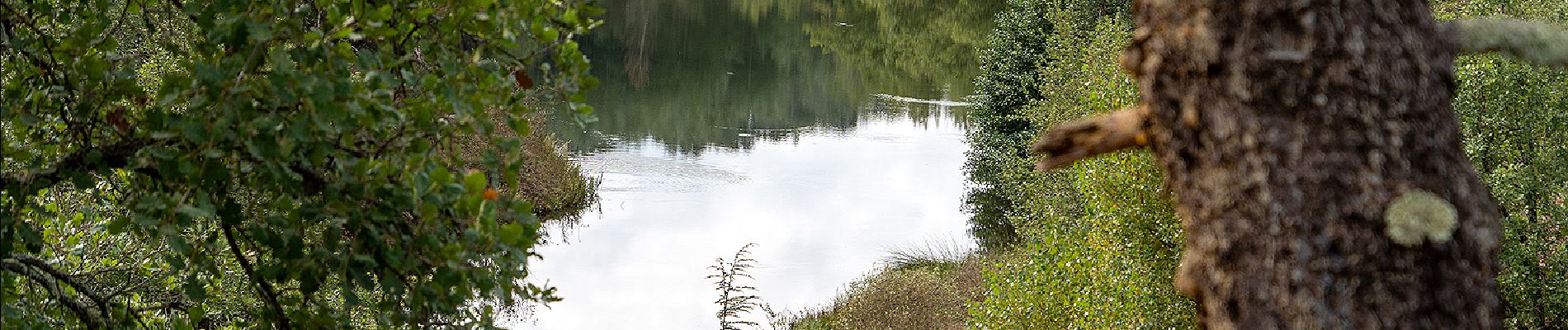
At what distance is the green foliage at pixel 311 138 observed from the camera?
245 centimetres

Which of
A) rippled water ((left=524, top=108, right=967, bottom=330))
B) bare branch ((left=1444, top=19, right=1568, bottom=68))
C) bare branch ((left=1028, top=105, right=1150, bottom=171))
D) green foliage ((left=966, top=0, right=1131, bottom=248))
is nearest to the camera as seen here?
bare branch ((left=1444, top=19, right=1568, bottom=68))

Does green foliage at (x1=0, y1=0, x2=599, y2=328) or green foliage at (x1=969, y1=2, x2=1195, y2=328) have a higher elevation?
green foliage at (x1=0, y1=0, x2=599, y2=328)

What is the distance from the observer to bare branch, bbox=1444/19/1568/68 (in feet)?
13.1

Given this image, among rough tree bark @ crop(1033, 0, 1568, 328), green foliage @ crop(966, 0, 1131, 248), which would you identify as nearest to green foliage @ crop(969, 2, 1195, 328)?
green foliage @ crop(966, 0, 1131, 248)

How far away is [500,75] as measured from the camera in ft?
9.32

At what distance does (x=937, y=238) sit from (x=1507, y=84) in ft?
42.4

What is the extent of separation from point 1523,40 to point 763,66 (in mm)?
47622

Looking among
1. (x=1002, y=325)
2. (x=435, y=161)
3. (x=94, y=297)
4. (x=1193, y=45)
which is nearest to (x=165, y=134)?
(x=435, y=161)

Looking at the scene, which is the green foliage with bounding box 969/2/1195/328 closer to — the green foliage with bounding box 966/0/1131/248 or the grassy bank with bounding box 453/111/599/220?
the green foliage with bounding box 966/0/1131/248

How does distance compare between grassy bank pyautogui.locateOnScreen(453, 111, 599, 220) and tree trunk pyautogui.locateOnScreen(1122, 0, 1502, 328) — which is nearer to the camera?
tree trunk pyautogui.locateOnScreen(1122, 0, 1502, 328)

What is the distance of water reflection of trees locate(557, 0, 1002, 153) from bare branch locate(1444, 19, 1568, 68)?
29573mm

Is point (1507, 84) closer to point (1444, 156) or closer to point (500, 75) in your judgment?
point (1444, 156)

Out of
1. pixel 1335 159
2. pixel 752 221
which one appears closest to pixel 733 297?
pixel 1335 159

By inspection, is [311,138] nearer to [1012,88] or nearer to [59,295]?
[59,295]
